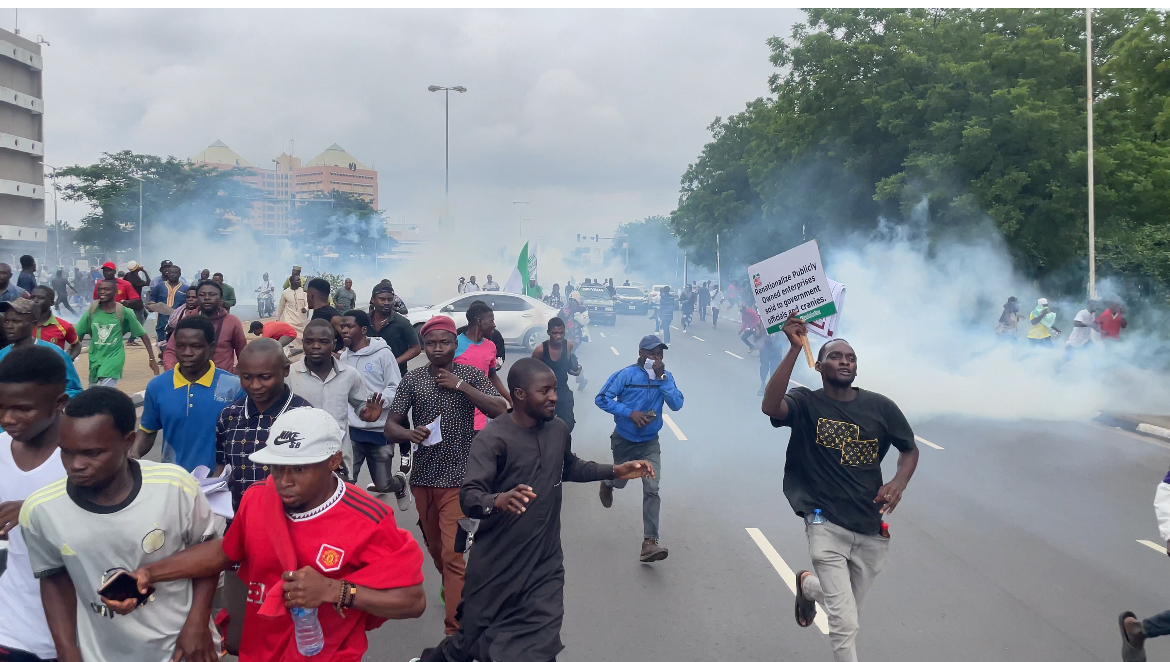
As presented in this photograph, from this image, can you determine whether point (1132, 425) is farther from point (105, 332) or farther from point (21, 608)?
point (21, 608)

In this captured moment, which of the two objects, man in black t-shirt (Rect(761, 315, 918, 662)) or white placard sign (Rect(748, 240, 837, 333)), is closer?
man in black t-shirt (Rect(761, 315, 918, 662))

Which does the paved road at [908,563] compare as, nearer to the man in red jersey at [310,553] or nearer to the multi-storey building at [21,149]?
the man in red jersey at [310,553]

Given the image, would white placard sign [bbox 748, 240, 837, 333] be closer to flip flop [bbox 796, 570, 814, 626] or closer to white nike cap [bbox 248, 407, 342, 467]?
flip flop [bbox 796, 570, 814, 626]

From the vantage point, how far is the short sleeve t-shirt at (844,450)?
468 centimetres

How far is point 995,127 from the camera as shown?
26.0 m

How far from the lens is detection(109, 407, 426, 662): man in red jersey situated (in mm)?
2787

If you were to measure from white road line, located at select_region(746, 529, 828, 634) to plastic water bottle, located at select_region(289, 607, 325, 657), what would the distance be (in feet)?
11.9

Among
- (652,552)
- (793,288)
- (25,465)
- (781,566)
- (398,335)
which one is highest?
(793,288)

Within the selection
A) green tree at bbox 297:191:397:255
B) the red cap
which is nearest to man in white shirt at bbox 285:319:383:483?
the red cap

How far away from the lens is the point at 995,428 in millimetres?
13523

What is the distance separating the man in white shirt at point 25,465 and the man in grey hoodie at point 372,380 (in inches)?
137

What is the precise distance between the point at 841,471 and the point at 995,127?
80.1 feet

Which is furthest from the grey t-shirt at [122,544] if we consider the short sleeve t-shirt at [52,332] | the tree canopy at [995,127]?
the tree canopy at [995,127]

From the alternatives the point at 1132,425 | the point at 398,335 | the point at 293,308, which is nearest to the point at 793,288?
the point at 398,335
